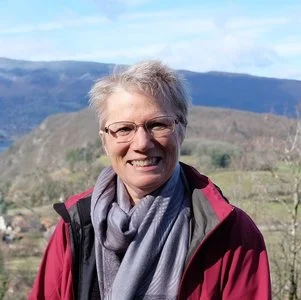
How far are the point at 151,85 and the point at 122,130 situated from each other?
0.46ft

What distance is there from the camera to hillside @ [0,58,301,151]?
43.3 meters

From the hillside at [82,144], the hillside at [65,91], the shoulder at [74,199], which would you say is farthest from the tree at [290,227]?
the hillside at [65,91]

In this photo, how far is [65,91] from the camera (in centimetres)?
5394

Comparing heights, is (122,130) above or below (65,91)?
above

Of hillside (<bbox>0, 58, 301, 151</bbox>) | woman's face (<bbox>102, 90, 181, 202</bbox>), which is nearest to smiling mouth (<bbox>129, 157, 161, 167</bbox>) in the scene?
woman's face (<bbox>102, 90, 181, 202</bbox>)

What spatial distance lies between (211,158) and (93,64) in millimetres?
39153

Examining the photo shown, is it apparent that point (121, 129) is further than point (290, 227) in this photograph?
No

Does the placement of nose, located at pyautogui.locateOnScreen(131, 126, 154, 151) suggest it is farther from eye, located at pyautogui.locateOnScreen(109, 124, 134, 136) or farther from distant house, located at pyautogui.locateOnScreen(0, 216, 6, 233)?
distant house, located at pyautogui.locateOnScreen(0, 216, 6, 233)

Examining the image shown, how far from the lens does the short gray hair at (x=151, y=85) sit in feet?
5.28

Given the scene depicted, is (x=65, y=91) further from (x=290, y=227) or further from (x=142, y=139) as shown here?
(x=142, y=139)

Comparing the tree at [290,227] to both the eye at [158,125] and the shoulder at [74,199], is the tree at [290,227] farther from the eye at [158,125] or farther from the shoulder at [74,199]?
the eye at [158,125]

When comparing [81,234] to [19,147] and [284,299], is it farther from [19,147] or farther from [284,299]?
[19,147]

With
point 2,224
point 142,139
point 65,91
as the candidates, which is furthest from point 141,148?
point 65,91

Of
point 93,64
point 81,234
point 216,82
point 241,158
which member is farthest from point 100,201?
point 93,64
